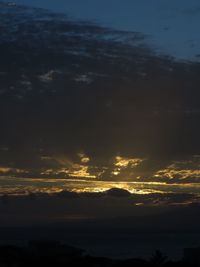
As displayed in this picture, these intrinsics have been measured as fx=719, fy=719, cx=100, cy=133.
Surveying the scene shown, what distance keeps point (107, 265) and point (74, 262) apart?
3814 mm

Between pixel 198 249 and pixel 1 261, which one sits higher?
pixel 198 249

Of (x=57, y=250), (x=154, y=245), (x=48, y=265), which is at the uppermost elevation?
(x=154, y=245)

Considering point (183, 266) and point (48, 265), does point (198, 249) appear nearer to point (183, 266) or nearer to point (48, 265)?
point (183, 266)

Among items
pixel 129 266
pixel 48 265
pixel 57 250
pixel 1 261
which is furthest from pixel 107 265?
pixel 57 250

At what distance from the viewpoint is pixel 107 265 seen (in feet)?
208

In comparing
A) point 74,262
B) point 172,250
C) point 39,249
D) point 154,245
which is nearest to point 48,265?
point 74,262

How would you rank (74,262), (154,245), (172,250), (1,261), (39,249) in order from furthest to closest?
(154,245) → (172,250) → (39,249) → (74,262) → (1,261)

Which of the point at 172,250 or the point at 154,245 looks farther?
the point at 154,245

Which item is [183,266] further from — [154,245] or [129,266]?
[154,245]

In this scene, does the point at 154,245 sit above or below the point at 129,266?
above

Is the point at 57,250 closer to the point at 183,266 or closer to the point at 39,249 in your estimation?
the point at 39,249

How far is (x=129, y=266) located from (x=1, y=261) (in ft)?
39.9

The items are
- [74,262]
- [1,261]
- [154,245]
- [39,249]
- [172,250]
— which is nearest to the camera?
[1,261]

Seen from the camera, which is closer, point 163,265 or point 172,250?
point 163,265
